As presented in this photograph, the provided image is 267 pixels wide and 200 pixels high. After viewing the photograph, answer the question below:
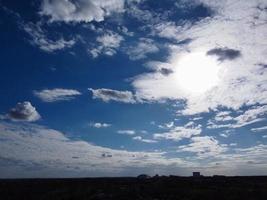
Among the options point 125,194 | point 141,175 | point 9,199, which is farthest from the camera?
point 141,175

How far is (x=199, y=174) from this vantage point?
16575 centimetres

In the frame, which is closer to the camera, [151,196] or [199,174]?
[151,196]

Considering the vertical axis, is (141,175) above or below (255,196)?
above

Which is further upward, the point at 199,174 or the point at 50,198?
the point at 199,174

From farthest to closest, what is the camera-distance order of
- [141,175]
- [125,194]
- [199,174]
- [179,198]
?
[199,174]
[141,175]
[125,194]
[179,198]

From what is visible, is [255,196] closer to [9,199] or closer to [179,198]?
[179,198]

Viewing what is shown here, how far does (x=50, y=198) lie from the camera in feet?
181

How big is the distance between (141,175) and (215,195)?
101m

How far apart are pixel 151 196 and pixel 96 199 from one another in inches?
279

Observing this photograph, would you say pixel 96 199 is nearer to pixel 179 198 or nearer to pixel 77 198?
pixel 77 198

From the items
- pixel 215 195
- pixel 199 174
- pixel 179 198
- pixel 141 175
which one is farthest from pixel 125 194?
pixel 199 174

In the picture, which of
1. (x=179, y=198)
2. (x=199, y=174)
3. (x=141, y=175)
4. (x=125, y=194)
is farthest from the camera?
(x=199, y=174)

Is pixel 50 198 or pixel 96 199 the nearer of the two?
pixel 96 199

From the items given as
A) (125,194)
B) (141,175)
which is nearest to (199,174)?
(141,175)
